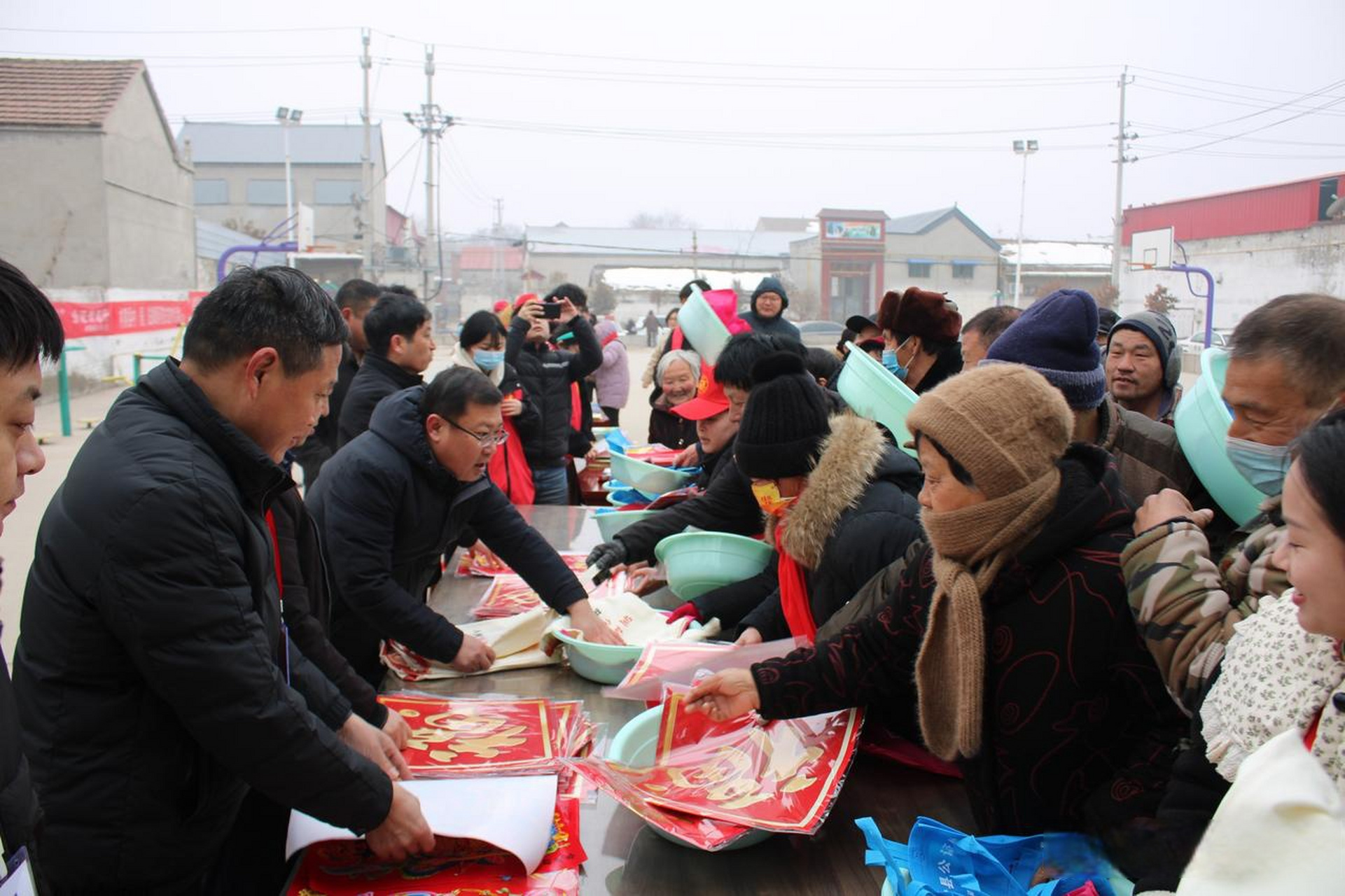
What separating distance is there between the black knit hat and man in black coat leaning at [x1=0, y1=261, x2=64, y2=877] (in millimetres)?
1341

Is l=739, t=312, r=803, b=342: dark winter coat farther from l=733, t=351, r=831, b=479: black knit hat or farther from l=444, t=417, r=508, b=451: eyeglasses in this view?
l=733, t=351, r=831, b=479: black knit hat

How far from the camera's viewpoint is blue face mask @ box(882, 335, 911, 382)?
3654 mm

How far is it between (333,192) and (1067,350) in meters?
42.6

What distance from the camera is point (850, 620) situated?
1684 mm

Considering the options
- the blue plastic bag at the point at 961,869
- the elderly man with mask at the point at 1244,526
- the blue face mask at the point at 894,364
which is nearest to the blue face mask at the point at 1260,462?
the elderly man with mask at the point at 1244,526

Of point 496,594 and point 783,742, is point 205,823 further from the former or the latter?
point 496,594

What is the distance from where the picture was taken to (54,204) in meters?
15.8

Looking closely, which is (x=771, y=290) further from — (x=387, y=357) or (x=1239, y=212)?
(x=1239, y=212)

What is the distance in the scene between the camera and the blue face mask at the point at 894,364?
12.0 ft

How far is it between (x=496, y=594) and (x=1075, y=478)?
1768mm

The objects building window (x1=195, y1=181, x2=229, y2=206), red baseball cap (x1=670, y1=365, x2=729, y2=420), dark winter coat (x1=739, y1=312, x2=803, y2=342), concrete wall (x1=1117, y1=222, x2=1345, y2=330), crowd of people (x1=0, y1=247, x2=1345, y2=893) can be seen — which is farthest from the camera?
building window (x1=195, y1=181, x2=229, y2=206)

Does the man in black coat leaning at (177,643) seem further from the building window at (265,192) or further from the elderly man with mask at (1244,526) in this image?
the building window at (265,192)

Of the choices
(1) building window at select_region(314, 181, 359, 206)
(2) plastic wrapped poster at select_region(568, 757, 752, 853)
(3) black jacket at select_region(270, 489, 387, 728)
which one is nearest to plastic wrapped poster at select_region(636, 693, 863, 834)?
(2) plastic wrapped poster at select_region(568, 757, 752, 853)

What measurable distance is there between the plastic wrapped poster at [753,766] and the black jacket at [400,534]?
71 cm
